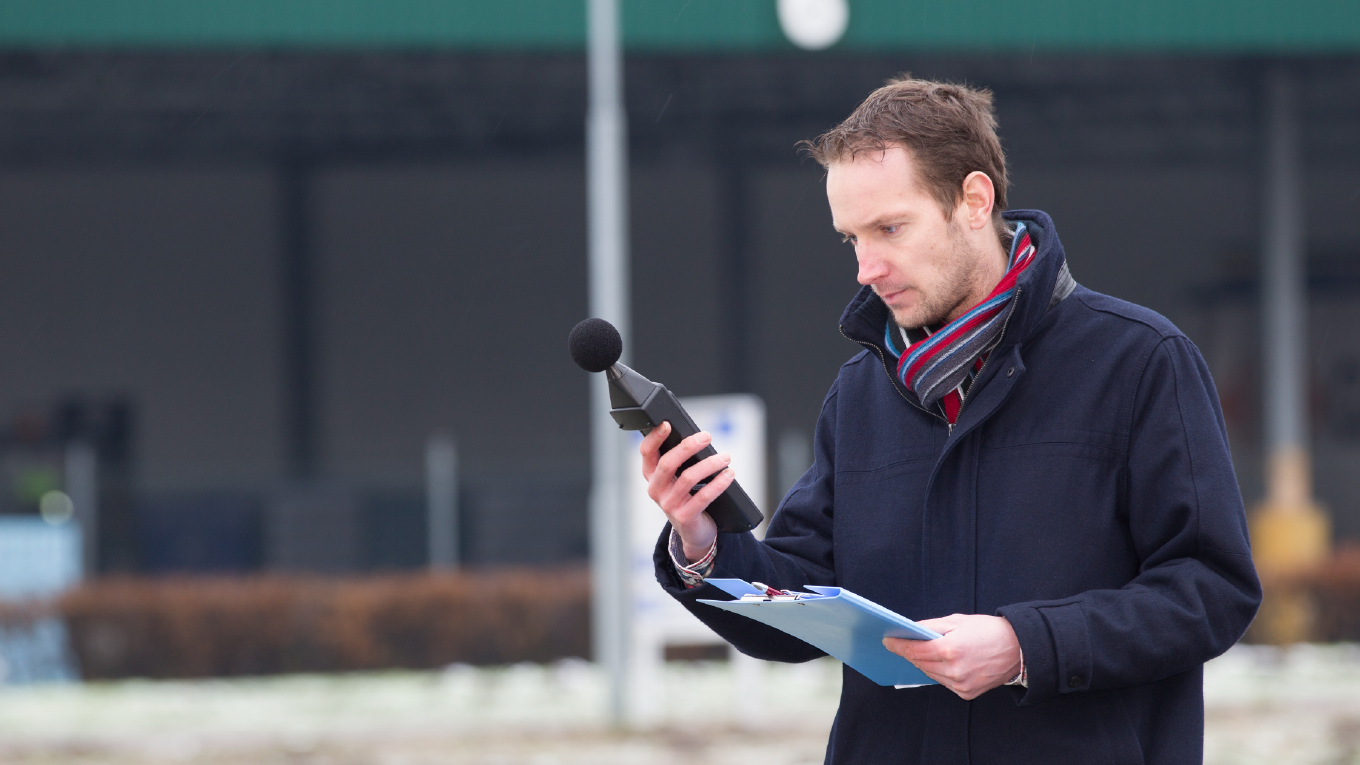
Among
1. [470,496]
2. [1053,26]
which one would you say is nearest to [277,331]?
[470,496]

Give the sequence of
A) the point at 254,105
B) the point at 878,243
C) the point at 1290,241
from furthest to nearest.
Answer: the point at 254,105, the point at 1290,241, the point at 878,243

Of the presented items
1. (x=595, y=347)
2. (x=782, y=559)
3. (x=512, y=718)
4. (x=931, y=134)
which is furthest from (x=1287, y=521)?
(x=595, y=347)

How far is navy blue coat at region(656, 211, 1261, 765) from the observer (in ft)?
7.18

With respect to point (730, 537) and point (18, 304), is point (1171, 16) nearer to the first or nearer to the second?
point (730, 537)

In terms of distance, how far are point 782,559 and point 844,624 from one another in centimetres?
41

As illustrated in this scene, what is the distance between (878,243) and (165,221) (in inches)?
892

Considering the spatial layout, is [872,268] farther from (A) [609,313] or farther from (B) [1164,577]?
(A) [609,313]

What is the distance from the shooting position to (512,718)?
9.90 metres

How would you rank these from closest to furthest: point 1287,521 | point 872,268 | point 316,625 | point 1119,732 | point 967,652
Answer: point 967,652 < point 1119,732 < point 872,268 < point 316,625 < point 1287,521

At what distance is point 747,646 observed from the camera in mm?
2637

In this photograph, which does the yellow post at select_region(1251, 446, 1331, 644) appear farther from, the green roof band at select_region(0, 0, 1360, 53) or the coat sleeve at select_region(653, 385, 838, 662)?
the coat sleeve at select_region(653, 385, 838, 662)

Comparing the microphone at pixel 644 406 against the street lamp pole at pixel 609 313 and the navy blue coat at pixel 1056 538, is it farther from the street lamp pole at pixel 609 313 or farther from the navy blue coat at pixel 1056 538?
the street lamp pole at pixel 609 313

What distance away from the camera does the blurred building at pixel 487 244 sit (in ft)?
68.5

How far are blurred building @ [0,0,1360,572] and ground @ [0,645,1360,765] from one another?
26.4 feet
